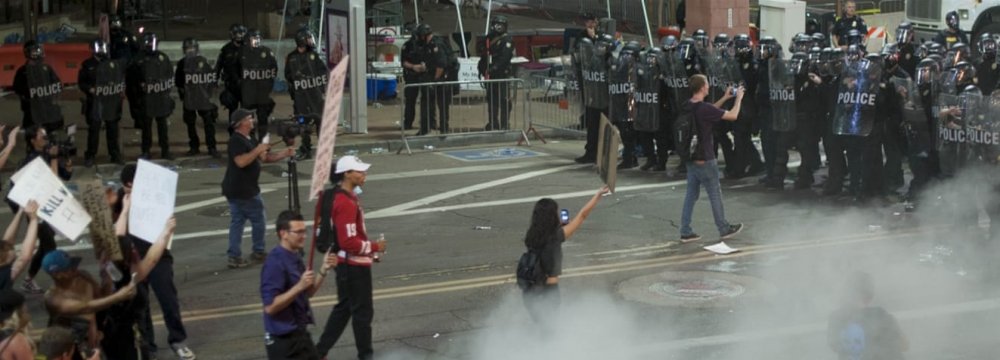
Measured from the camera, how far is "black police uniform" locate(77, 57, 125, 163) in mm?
19125

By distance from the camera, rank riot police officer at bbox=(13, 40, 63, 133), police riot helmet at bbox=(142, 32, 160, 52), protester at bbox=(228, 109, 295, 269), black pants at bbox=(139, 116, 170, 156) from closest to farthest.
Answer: protester at bbox=(228, 109, 295, 269) < riot police officer at bbox=(13, 40, 63, 133) < police riot helmet at bbox=(142, 32, 160, 52) < black pants at bbox=(139, 116, 170, 156)

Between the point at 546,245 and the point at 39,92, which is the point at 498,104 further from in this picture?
the point at 546,245

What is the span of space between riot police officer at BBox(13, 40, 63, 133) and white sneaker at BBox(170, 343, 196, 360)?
8854 millimetres

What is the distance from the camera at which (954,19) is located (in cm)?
2034

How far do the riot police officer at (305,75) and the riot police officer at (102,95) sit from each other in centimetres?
225

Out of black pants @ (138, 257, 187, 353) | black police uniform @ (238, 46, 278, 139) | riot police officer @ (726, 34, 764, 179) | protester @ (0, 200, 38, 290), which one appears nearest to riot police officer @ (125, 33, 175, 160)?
black police uniform @ (238, 46, 278, 139)

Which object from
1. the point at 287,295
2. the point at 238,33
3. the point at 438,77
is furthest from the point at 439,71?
the point at 287,295

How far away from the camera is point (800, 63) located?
53.8 ft

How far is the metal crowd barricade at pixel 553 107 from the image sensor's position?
840 inches

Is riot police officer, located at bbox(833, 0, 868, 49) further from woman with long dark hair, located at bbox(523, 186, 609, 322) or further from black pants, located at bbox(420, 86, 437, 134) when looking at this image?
woman with long dark hair, located at bbox(523, 186, 609, 322)

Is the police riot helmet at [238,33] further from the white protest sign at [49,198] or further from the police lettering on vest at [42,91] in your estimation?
the white protest sign at [49,198]

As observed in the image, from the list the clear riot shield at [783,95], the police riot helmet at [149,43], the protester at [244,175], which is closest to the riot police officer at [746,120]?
the clear riot shield at [783,95]

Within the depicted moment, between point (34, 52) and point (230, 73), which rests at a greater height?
point (34, 52)

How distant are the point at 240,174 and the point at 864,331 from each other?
6455mm
